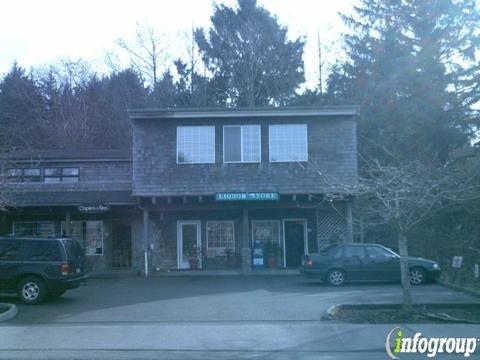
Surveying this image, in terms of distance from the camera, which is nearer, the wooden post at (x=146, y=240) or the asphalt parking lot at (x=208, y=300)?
the asphalt parking lot at (x=208, y=300)

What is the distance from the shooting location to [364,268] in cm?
1833

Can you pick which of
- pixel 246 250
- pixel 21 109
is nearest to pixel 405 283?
pixel 246 250

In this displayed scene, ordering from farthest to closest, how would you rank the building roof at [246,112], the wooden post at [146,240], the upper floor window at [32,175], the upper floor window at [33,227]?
the upper floor window at [32,175]
the upper floor window at [33,227]
the building roof at [246,112]
the wooden post at [146,240]

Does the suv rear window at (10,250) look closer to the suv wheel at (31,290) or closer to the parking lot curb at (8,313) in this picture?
the suv wheel at (31,290)

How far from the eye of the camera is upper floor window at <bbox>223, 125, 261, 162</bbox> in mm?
22656

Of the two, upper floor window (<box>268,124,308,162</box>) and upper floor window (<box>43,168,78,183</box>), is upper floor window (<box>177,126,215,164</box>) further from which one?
upper floor window (<box>43,168,78,183</box>)

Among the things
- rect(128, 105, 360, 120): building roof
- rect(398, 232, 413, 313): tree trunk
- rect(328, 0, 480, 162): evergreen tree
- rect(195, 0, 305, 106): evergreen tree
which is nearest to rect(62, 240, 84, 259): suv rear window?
rect(128, 105, 360, 120): building roof

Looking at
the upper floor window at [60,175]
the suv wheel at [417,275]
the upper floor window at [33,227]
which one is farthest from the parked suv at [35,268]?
the suv wheel at [417,275]

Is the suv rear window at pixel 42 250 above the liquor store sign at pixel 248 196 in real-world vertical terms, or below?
below

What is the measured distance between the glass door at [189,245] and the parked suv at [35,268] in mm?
9427

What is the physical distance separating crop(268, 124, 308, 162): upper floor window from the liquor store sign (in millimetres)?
1717

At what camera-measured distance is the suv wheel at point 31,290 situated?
14.6 metres

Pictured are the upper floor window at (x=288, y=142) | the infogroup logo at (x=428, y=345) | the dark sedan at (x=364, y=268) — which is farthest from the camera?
the upper floor window at (x=288, y=142)

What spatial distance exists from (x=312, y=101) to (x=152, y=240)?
19.2 m
